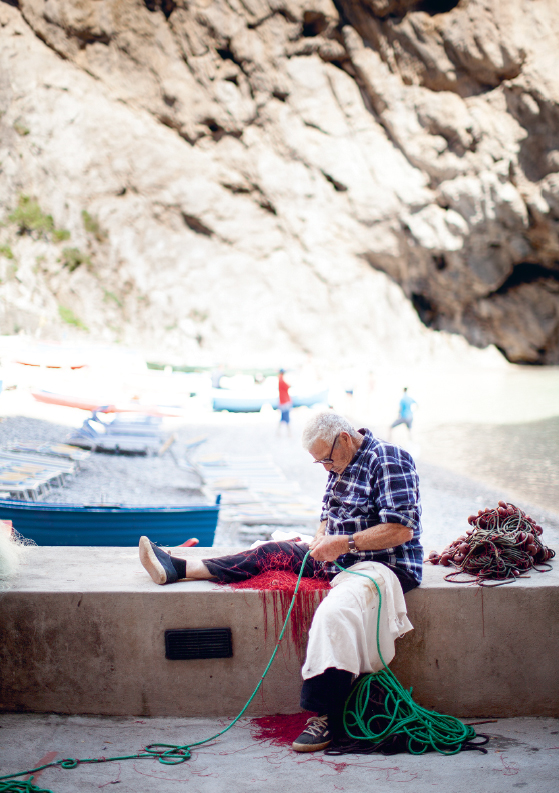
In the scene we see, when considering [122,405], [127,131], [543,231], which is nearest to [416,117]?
[543,231]

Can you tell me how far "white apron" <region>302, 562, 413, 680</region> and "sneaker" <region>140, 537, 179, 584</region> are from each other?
0.75 meters

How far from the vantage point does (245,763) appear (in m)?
2.57

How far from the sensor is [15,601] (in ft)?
9.62

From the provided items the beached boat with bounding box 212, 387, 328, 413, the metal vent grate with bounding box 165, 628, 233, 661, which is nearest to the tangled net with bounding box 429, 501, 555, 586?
the metal vent grate with bounding box 165, 628, 233, 661

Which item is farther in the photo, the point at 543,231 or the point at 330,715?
the point at 543,231

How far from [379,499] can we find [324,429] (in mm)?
400

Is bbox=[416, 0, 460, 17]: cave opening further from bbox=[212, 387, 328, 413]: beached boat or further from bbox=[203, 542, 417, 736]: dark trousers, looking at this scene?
bbox=[203, 542, 417, 736]: dark trousers

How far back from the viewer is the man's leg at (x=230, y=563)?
3.00m

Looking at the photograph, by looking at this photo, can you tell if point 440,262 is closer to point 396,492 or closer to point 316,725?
point 396,492

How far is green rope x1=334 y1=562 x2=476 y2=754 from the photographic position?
104 inches

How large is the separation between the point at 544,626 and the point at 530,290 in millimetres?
35135

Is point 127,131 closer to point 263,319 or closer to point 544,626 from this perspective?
point 263,319

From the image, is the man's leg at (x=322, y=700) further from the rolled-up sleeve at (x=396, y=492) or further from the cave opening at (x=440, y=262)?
the cave opening at (x=440, y=262)

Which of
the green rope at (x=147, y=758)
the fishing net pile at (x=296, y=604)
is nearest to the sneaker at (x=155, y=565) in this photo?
the fishing net pile at (x=296, y=604)
